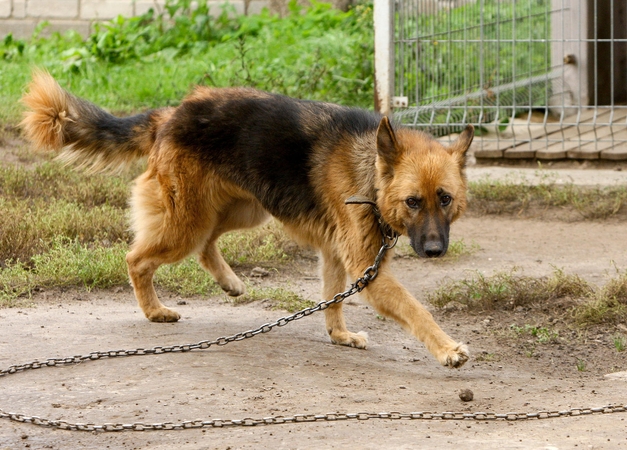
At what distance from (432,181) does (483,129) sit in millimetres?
5350

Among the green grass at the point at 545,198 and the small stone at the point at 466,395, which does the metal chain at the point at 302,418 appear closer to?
the small stone at the point at 466,395

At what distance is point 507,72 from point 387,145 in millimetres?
5910

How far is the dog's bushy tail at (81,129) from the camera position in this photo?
5461 millimetres

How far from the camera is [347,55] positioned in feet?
37.6

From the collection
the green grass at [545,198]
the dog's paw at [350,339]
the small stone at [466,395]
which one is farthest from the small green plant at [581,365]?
the green grass at [545,198]

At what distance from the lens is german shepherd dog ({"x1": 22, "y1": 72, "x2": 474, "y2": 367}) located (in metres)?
4.67

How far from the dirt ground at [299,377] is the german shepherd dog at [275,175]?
336 millimetres

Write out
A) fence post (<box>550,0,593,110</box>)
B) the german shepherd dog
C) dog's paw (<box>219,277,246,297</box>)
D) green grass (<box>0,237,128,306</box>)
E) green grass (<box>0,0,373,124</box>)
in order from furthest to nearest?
green grass (<box>0,0,373,124</box>) < fence post (<box>550,0,593,110</box>) < green grass (<box>0,237,128,306</box>) < dog's paw (<box>219,277,246,297</box>) < the german shepherd dog

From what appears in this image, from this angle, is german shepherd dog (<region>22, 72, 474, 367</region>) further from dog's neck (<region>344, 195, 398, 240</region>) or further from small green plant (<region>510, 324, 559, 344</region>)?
small green plant (<region>510, 324, 559, 344</region>)

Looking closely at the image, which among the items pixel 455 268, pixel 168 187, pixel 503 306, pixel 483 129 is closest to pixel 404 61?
pixel 483 129

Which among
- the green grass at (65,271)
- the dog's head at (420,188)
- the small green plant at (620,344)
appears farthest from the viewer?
the green grass at (65,271)

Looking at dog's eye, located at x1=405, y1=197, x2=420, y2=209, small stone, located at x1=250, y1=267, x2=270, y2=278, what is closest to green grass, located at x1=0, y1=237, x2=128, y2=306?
small stone, located at x1=250, y1=267, x2=270, y2=278

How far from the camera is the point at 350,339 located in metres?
5.30

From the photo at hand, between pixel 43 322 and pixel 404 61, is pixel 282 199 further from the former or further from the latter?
pixel 404 61
